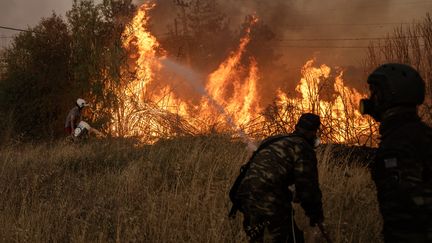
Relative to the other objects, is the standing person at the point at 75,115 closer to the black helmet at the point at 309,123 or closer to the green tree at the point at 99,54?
the green tree at the point at 99,54

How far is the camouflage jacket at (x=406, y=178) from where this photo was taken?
2314 mm

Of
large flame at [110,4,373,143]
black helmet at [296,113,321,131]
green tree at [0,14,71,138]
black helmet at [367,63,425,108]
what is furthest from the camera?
green tree at [0,14,71,138]

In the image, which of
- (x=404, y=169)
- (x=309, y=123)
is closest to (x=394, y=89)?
(x=404, y=169)

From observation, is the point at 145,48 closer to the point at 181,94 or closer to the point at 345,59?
the point at 181,94

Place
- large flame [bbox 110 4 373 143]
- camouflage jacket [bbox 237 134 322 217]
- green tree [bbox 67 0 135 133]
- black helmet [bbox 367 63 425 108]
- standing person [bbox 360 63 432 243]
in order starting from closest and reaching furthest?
standing person [bbox 360 63 432 243]
black helmet [bbox 367 63 425 108]
camouflage jacket [bbox 237 134 322 217]
large flame [bbox 110 4 373 143]
green tree [bbox 67 0 135 133]

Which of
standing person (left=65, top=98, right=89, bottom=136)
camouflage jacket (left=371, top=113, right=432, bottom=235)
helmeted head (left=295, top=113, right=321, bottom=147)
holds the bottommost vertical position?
camouflage jacket (left=371, top=113, right=432, bottom=235)

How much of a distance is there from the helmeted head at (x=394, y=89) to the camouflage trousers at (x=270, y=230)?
128 cm

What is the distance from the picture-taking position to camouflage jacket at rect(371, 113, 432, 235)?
91.1 inches

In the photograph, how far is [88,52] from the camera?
16781mm

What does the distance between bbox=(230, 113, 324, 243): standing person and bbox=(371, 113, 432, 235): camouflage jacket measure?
1035 millimetres

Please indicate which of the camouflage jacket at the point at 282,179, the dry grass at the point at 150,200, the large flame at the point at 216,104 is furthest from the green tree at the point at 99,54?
the camouflage jacket at the point at 282,179

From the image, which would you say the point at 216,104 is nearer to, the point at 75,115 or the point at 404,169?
the point at 75,115

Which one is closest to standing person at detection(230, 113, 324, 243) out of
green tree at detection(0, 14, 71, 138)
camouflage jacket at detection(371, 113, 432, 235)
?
camouflage jacket at detection(371, 113, 432, 235)

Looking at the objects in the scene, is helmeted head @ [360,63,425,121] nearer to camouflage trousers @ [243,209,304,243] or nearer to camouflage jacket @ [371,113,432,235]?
camouflage jacket @ [371,113,432,235]
